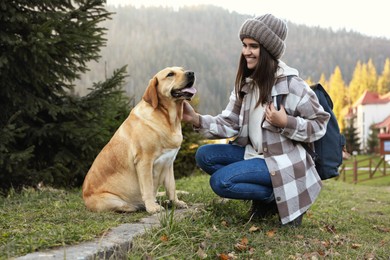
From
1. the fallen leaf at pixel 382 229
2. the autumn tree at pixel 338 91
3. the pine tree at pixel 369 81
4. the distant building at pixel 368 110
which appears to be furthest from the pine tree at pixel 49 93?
the pine tree at pixel 369 81

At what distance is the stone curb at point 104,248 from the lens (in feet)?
8.09

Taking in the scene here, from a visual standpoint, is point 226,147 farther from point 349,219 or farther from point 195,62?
point 195,62

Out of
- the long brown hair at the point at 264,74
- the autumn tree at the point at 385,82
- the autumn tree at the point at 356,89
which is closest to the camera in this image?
the long brown hair at the point at 264,74

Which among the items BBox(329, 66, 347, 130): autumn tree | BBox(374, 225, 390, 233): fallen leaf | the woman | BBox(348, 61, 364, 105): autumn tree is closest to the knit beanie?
the woman

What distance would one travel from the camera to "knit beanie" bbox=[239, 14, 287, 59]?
3732 millimetres

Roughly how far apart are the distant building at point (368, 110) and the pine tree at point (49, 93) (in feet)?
231

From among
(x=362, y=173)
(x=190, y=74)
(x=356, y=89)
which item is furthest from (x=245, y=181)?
(x=356, y=89)

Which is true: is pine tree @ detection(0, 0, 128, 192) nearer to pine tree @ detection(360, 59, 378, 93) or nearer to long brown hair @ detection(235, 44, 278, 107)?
long brown hair @ detection(235, 44, 278, 107)

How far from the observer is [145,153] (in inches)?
158

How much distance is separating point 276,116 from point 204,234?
3.59 ft

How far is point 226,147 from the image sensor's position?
428 cm

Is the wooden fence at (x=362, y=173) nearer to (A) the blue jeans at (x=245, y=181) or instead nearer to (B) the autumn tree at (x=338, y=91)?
(A) the blue jeans at (x=245, y=181)

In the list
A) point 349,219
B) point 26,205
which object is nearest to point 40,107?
point 26,205

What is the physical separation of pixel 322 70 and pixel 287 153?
10740 cm
